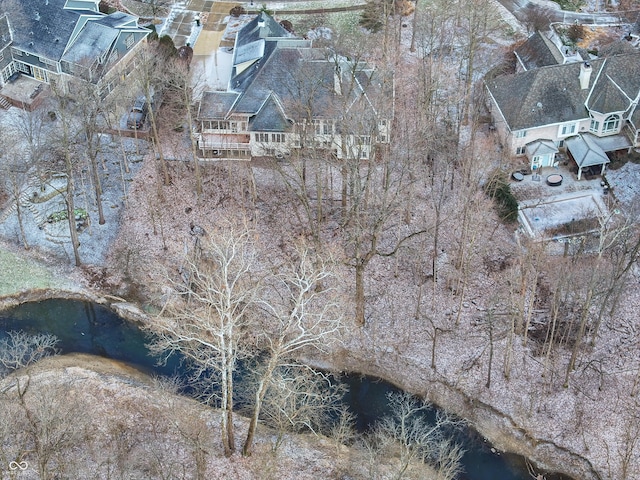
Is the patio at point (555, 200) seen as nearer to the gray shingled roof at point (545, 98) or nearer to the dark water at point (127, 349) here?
the gray shingled roof at point (545, 98)

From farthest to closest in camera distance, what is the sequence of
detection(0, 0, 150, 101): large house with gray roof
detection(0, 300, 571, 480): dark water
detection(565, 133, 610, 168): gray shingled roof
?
detection(0, 0, 150, 101): large house with gray roof → detection(565, 133, 610, 168): gray shingled roof → detection(0, 300, 571, 480): dark water

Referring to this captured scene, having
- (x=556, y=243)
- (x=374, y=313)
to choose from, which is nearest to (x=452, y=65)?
(x=556, y=243)

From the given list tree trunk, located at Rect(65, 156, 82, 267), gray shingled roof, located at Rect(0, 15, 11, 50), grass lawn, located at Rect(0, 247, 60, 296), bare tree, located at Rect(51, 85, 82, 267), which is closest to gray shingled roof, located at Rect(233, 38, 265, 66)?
bare tree, located at Rect(51, 85, 82, 267)

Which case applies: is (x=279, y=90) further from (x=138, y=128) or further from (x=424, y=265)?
(x=424, y=265)

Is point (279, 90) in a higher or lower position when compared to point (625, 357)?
higher

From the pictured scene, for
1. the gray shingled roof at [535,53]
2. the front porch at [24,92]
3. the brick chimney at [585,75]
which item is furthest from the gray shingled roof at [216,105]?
the brick chimney at [585,75]

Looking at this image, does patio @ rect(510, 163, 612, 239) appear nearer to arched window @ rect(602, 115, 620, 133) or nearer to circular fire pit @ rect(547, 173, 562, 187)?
circular fire pit @ rect(547, 173, 562, 187)
